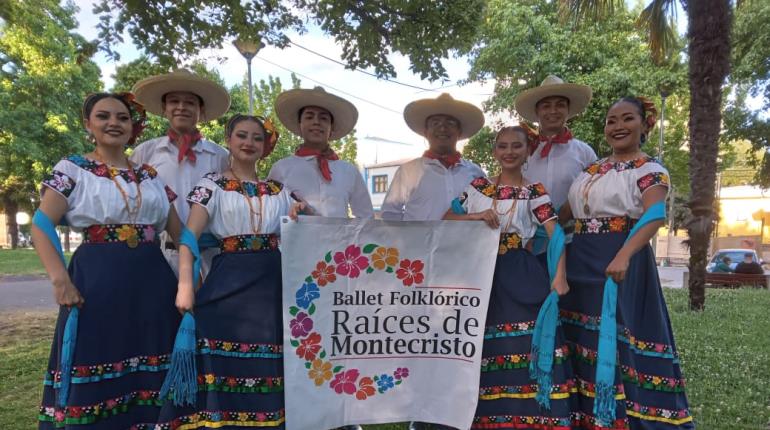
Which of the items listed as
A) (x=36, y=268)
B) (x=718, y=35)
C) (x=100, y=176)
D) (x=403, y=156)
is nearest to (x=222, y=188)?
(x=100, y=176)

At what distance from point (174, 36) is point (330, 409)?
352cm

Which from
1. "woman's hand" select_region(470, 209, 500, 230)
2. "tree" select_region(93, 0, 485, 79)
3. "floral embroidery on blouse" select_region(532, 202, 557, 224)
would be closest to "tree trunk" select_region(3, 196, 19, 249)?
"tree" select_region(93, 0, 485, 79)

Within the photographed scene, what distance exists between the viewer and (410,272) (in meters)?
3.13

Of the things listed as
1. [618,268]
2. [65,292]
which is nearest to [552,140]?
[618,268]

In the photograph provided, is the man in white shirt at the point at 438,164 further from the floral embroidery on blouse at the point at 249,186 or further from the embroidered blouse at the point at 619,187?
the floral embroidery on blouse at the point at 249,186

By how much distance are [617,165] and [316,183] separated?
6.43ft

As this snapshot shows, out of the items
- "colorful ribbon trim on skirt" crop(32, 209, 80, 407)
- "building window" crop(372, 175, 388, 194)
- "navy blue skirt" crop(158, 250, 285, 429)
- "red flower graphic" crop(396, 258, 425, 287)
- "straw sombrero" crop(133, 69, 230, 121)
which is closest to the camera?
"colorful ribbon trim on skirt" crop(32, 209, 80, 407)

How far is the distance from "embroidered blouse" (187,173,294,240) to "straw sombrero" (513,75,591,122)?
205cm

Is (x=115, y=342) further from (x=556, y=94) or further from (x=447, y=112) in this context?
(x=556, y=94)

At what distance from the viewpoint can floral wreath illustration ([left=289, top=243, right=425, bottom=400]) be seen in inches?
115

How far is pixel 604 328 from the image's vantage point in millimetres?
2793

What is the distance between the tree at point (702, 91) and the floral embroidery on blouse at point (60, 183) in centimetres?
A: 720

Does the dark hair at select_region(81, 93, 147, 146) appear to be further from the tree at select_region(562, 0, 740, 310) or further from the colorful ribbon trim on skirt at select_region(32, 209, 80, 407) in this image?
the tree at select_region(562, 0, 740, 310)

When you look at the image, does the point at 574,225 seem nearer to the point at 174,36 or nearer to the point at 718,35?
the point at 174,36
